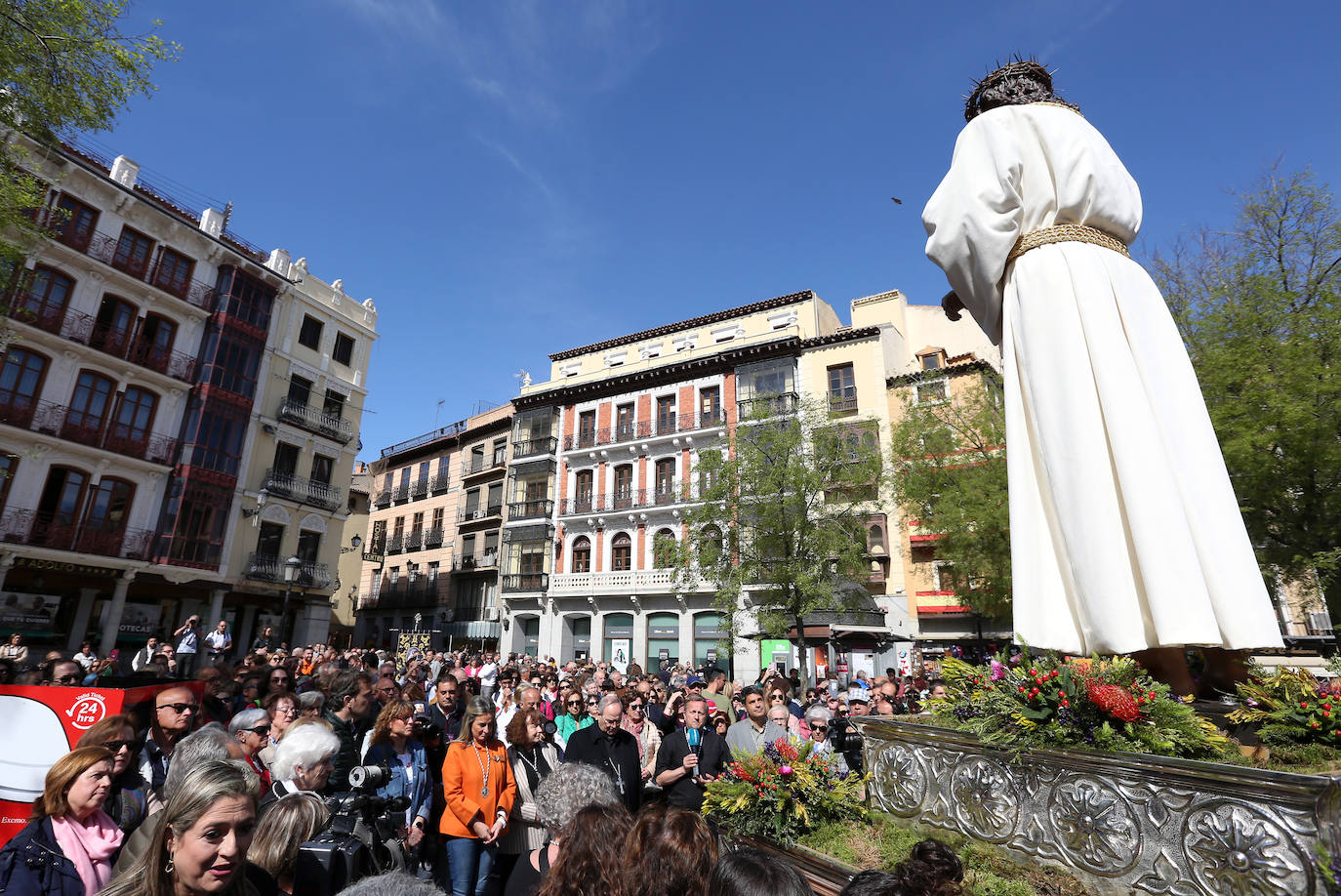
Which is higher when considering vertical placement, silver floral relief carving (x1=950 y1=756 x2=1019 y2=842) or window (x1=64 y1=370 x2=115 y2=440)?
window (x1=64 y1=370 x2=115 y2=440)

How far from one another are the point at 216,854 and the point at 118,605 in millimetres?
27753

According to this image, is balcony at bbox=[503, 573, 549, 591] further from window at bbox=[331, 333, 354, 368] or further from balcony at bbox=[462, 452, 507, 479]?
window at bbox=[331, 333, 354, 368]

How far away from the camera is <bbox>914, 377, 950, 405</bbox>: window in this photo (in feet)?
82.5

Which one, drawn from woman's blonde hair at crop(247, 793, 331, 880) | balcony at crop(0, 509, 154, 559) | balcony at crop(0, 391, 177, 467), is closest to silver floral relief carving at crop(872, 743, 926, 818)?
woman's blonde hair at crop(247, 793, 331, 880)

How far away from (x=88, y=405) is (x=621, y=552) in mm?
22222

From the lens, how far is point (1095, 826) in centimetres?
250

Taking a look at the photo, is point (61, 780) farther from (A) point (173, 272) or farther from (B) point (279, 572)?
(A) point (173, 272)

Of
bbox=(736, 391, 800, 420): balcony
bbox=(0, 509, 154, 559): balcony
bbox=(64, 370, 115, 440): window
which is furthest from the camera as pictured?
bbox=(736, 391, 800, 420): balcony

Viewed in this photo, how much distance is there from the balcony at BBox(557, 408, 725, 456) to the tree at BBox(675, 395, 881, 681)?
9436 millimetres

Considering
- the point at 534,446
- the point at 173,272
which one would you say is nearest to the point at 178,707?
the point at 173,272

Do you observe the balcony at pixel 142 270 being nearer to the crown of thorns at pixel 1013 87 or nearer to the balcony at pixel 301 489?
the balcony at pixel 301 489

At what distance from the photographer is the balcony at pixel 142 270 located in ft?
76.7

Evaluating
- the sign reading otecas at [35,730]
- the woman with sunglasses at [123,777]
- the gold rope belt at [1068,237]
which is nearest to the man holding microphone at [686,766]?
the woman with sunglasses at [123,777]

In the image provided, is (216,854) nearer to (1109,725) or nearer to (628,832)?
(628,832)
